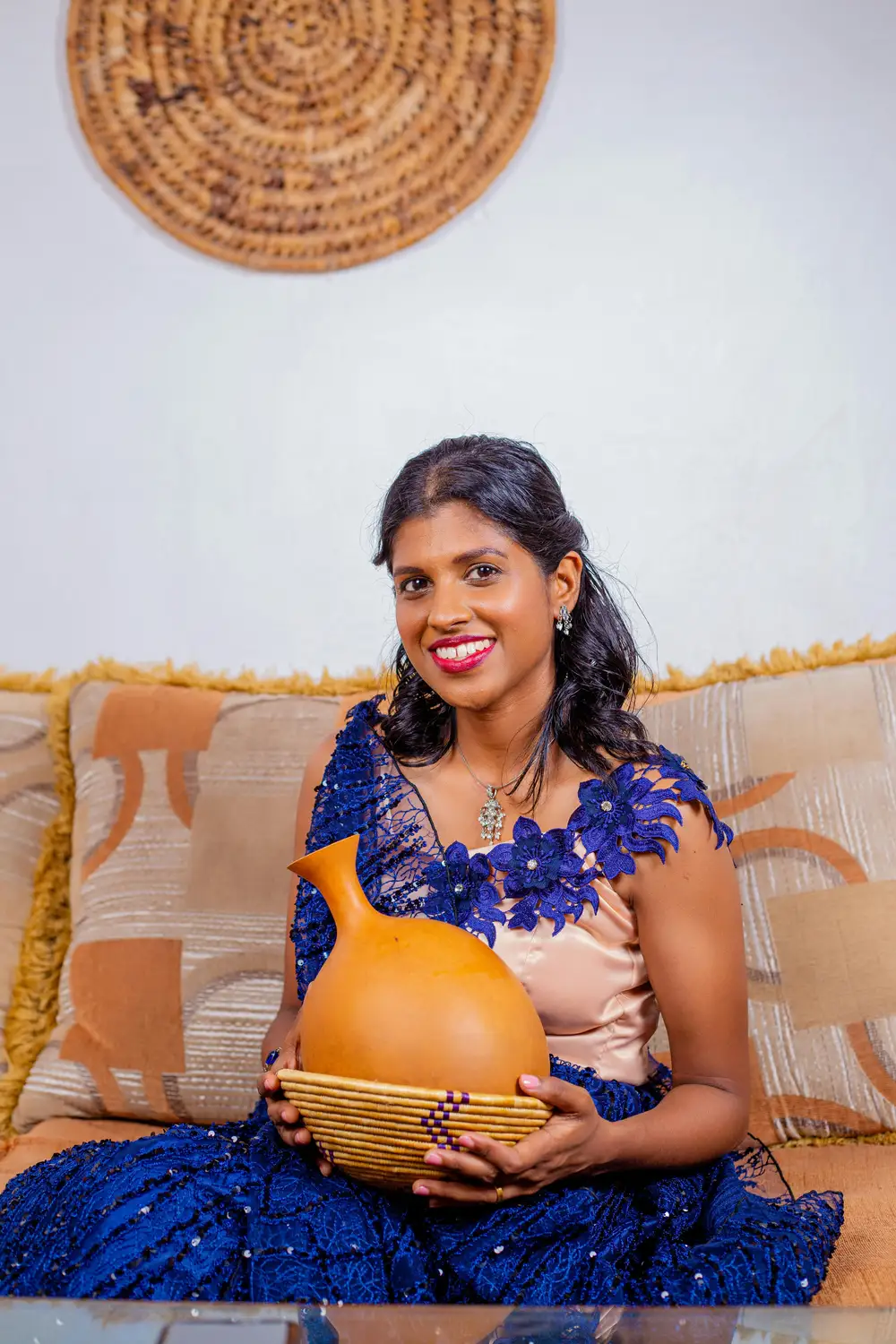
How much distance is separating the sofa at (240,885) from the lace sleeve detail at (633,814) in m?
0.38

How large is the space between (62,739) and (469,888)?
95cm

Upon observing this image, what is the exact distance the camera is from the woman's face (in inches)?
55.3

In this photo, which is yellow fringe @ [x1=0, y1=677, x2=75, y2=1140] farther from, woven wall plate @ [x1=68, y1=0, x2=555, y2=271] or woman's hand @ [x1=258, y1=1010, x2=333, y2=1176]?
woven wall plate @ [x1=68, y1=0, x2=555, y2=271]

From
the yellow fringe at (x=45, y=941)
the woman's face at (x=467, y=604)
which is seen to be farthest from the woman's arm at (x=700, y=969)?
the yellow fringe at (x=45, y=941)

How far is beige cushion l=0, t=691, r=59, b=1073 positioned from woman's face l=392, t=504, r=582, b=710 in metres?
0.90

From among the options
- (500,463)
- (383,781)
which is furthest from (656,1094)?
(500,463)

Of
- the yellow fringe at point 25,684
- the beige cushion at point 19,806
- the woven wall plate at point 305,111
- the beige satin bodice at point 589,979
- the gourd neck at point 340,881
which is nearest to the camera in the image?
the gourd neck at point 340,881

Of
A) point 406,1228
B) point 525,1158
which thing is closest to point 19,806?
point 406,1228

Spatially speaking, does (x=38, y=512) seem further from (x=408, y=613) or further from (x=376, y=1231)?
(x=376, y=1231)

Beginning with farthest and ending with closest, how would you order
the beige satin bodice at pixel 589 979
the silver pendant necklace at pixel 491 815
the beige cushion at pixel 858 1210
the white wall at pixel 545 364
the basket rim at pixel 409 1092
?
the white wall at pixel 545 364, the silver pendant necklace at pixel 491 815, the beige satin bodice at pixel 589 979, the beige cushion at pixel 858 1210, the basket rim at pixel 409 1092

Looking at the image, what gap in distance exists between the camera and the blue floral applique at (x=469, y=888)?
1.39 meters

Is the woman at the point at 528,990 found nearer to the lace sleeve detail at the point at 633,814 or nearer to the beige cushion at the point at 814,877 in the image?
the lace sleeve detail at the point at 633,814

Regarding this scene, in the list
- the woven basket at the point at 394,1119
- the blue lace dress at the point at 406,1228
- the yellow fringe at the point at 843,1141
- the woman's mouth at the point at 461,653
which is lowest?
the yellow fringe at the point at 843,1141

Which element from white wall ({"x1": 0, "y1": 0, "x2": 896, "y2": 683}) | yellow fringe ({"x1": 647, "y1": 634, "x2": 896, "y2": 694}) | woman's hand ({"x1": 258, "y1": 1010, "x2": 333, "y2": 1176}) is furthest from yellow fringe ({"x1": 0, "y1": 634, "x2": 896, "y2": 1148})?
woman's hand ({"x1": 258, "y1": 1010, "x2": 333, "y2": 1176})
